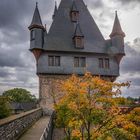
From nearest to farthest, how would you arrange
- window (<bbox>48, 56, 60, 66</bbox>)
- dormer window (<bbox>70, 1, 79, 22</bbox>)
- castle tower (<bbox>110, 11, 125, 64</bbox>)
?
window (<bbox>48, 56, 60, 66</bbox>) < castle tower (<bbox>110, 11, 125, 64</bbox>) < dormer window (<bbox>70, 1, 79, 22</bbox>)

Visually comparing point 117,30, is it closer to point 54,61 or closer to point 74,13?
point 74,13

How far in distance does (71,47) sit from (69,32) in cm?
227

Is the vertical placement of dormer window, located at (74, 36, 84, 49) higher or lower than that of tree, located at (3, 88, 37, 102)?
higher

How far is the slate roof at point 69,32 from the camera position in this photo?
35.7 metres

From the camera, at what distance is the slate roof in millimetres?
35666

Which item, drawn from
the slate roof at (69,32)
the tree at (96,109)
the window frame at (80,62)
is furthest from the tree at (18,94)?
the tree at (96,109)

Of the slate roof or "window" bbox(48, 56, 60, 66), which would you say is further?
the slate roof

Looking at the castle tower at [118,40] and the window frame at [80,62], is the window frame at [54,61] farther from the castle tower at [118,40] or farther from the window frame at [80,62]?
the castle tower at [118,40]

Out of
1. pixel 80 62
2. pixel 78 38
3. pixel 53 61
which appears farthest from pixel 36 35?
pixel 80 62

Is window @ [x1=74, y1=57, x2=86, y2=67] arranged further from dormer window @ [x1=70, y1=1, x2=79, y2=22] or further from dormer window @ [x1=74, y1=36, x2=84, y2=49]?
dormer window @ [x1=70, y1=1, x2=79, y2=22]

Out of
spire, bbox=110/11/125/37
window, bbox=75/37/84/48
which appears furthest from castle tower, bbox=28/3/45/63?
spire, bbox=110/11/125/37

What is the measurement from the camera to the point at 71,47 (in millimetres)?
36062

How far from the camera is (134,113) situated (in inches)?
813

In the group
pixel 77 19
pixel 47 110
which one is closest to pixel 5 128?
pixel 47 110
